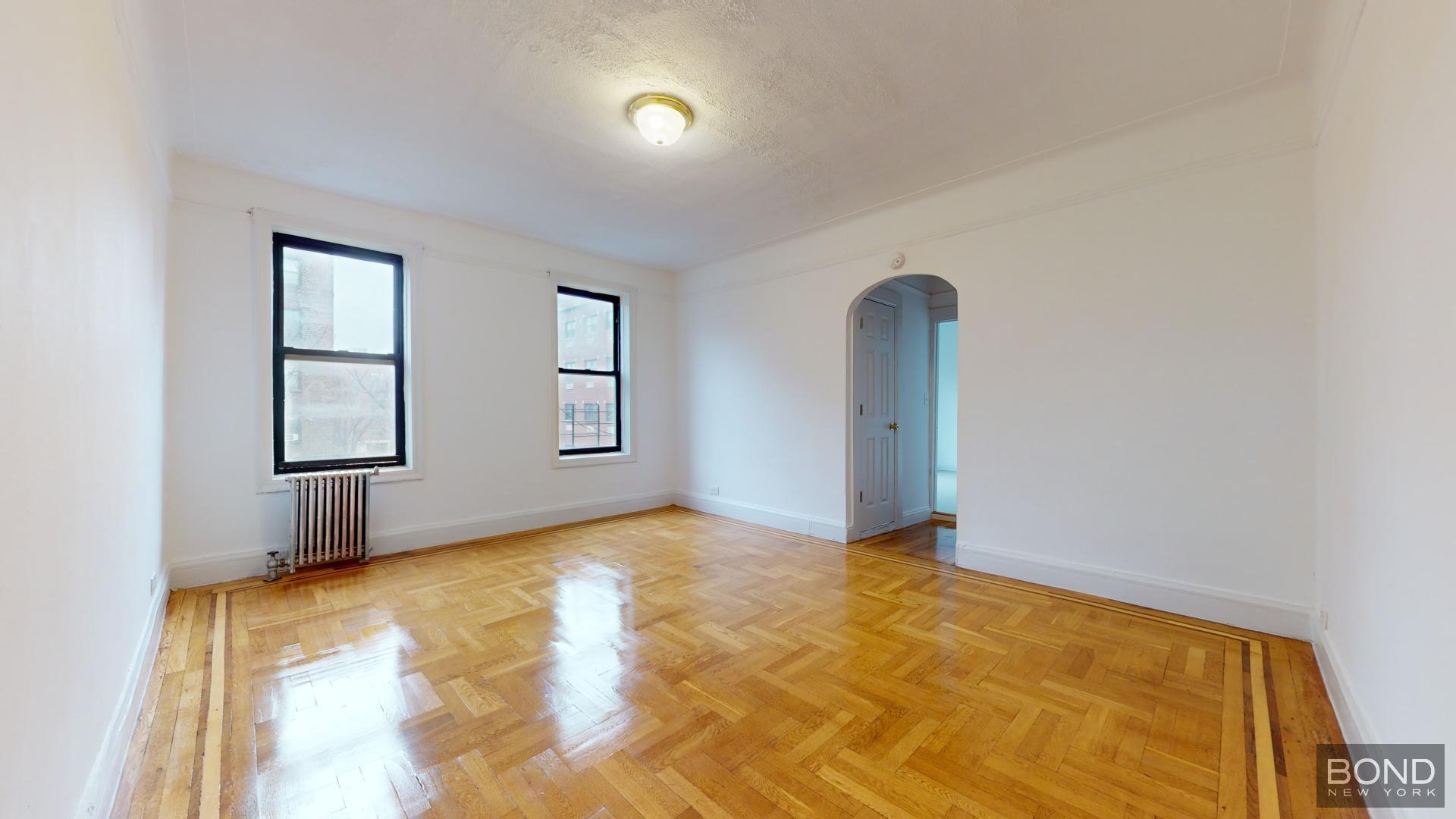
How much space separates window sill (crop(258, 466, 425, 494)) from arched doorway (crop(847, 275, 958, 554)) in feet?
11.8

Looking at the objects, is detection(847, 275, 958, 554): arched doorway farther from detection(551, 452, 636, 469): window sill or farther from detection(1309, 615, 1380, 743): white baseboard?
detection(551, 452, 636, 469): window sill

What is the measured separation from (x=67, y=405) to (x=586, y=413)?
430cm

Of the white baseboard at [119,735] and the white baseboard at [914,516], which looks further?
the white baseboard at [914,516]

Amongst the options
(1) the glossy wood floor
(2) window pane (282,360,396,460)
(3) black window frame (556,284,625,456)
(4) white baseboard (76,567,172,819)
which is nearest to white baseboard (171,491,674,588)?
(1) the glossy wood floor

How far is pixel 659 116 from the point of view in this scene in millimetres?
2754

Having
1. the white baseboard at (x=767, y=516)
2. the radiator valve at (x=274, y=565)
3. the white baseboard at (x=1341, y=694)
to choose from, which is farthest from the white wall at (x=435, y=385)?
the white baseboard at (x=1341, y=694)

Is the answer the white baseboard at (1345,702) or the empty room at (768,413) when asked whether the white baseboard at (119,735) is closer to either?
the empty room at (768,413)

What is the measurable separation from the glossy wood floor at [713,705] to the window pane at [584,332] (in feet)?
8.96

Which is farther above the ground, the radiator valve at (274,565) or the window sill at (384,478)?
the window sill at (384,478)

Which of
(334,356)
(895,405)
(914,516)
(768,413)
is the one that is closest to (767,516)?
(768,413)

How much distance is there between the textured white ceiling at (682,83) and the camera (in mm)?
2188

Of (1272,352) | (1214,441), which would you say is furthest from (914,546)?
(1272,352)

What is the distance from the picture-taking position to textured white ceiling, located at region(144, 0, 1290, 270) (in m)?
2.19

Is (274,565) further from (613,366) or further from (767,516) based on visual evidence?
(767,516)
